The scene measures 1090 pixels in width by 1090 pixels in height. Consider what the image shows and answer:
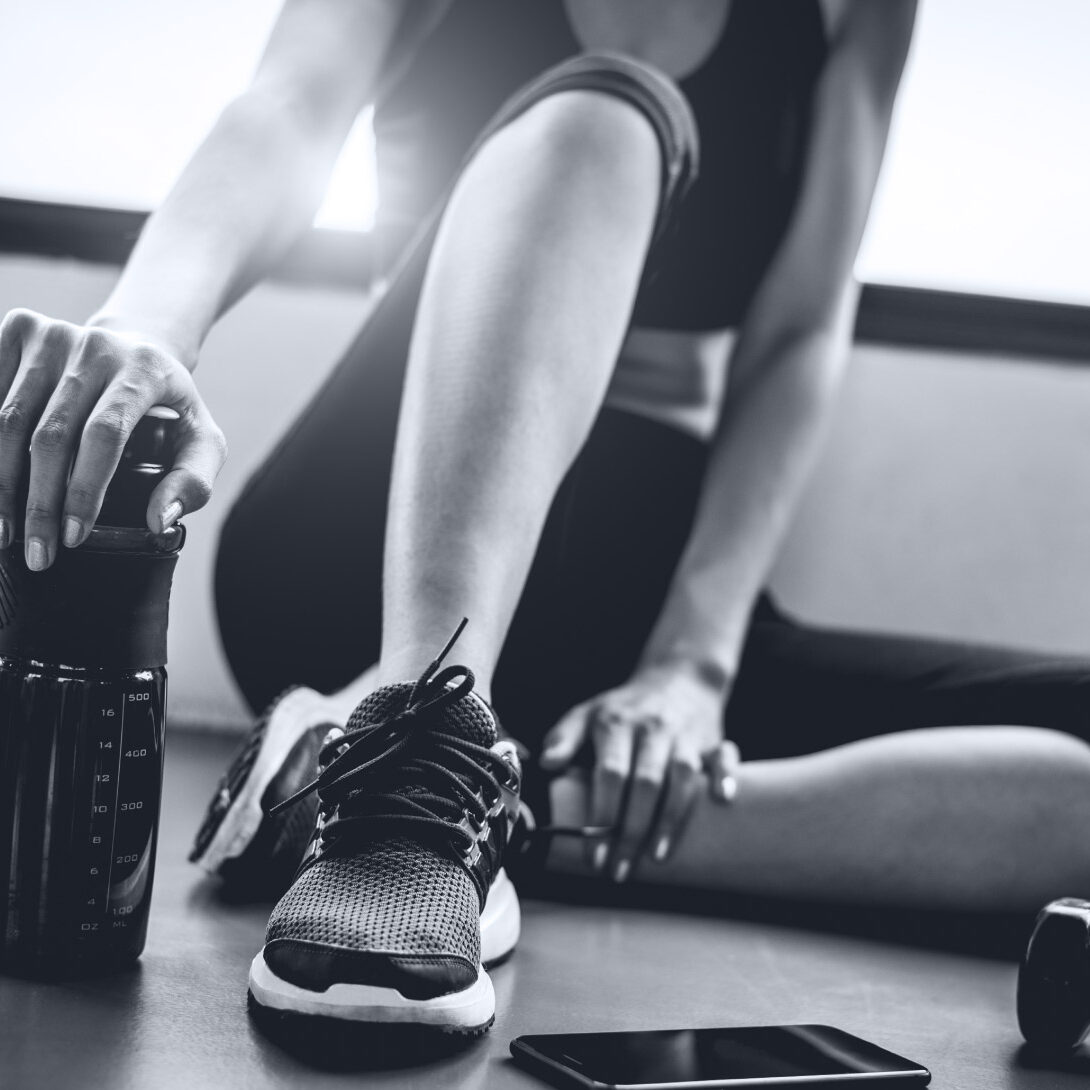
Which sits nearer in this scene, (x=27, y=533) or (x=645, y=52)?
(x=27, y=533)

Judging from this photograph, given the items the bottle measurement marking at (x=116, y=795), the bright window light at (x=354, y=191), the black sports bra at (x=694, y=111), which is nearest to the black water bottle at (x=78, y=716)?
the bottle measurement marking at (x=116, y=795)

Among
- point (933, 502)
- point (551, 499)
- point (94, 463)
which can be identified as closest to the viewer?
point (94, 463)

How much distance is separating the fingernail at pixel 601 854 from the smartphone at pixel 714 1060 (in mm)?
277

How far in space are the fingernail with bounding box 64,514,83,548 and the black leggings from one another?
0.35 m

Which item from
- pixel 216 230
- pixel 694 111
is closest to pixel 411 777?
pixel 216 230

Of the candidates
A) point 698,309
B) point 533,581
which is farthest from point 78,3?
point 533,581

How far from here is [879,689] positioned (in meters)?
0.99

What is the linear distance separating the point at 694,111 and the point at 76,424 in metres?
0.78

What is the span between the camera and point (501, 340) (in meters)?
0.69

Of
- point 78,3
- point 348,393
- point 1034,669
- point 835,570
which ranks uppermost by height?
point 78,3

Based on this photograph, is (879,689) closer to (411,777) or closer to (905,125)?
(411,777)

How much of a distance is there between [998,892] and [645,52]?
0.77 m

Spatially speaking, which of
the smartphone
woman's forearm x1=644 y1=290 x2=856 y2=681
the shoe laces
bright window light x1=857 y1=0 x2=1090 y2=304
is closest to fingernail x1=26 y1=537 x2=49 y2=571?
the shoe laces

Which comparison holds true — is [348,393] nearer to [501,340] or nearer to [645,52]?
[501,340]
